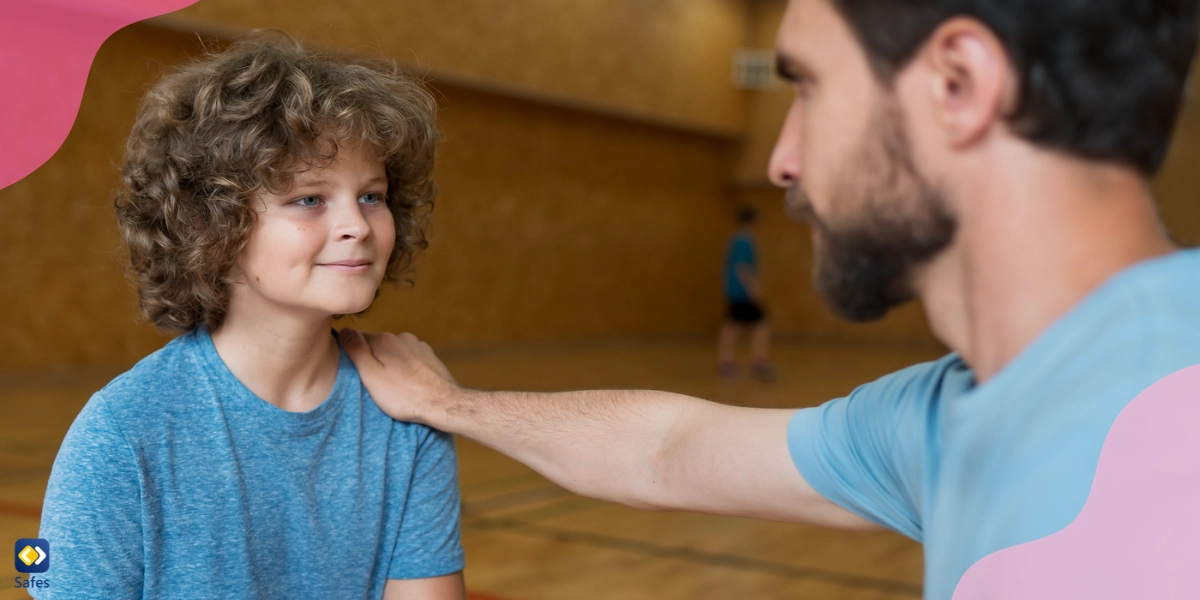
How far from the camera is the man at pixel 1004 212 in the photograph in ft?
2.50

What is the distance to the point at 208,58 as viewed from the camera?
173 centimetres

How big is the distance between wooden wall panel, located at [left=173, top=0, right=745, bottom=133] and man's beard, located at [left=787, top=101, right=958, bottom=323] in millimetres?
6634

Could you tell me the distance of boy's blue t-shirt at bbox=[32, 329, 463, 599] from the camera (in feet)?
4.58

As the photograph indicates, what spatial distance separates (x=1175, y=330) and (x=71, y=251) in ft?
26.9

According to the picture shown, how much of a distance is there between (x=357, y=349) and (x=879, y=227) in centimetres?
107

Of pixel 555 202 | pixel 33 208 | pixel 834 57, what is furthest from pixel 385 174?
pixel 555 202

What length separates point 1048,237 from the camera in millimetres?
824

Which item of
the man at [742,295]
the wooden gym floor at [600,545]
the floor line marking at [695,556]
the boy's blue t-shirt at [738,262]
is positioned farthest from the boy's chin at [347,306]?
the boy's blue t-shirt at [738,262]

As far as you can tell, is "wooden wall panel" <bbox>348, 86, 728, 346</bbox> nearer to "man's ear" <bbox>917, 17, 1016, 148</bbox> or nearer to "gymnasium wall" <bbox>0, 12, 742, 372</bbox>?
"gymnasium wall" <bbox>0, 12, 742, 372</bbox>

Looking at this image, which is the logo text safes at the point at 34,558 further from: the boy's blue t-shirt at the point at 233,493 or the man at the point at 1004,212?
the man at the point at 1004,212

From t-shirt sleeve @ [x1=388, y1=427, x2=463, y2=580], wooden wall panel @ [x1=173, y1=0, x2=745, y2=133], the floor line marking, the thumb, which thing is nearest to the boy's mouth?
the thumb

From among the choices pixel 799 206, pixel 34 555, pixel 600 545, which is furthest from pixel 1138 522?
pixel 600 545

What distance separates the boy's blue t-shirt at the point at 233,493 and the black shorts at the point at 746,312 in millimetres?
8634

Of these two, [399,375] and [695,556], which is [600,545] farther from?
[399,375]
